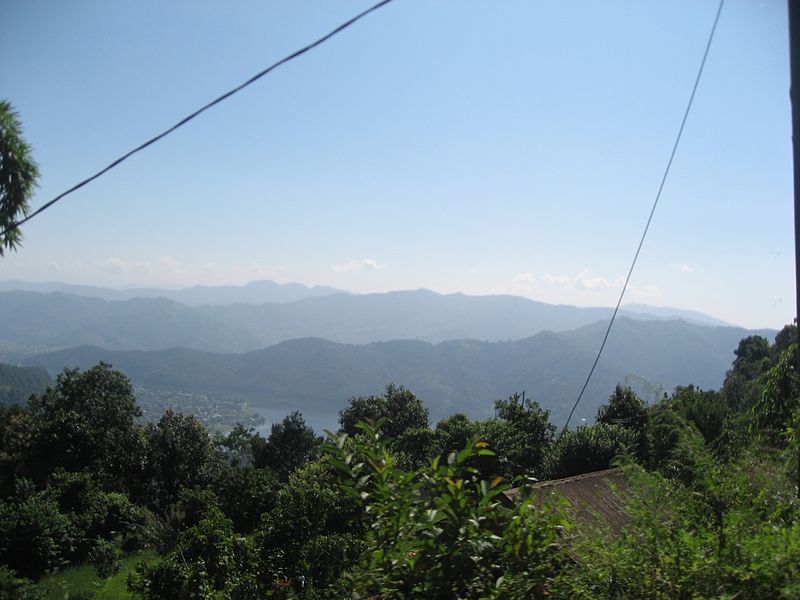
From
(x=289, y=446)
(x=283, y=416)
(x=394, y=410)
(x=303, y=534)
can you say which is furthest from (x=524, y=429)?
(x=283, y=416)

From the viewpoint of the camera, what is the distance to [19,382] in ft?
360

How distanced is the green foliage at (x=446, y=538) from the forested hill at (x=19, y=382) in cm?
11816

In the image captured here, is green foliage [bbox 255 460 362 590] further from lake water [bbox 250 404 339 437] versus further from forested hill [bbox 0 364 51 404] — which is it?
lake water [bbox 250 404 339 437]

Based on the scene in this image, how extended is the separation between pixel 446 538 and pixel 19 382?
138 meters

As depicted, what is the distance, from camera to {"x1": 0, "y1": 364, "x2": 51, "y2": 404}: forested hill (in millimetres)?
98500

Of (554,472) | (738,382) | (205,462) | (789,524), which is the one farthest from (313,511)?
(738,382)

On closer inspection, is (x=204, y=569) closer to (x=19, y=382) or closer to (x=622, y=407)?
(x=622, y=407)

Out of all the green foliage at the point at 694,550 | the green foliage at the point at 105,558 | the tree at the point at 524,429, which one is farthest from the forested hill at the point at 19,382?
the green foliage at the point at 694,550

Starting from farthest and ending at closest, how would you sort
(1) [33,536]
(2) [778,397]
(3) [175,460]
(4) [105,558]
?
(3) [175,460]
(4) [105,558]
(1) [33,536]
(2) [778,397]

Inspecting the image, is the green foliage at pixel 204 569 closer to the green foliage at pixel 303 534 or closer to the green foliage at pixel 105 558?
the green foliage at pixel 303 534

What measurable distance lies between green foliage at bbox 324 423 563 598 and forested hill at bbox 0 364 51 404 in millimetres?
118163

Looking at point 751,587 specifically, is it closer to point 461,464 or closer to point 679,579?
point 679,579

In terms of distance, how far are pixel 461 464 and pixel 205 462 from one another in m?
33.0

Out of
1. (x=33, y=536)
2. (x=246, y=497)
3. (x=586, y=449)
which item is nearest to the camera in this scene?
(x=33, y=536)
